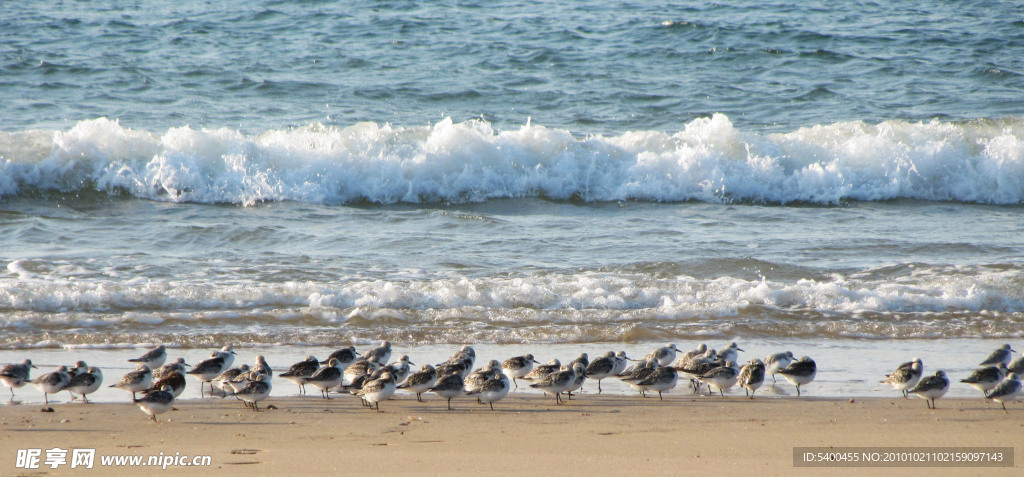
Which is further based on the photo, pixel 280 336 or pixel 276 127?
pixel 276 127

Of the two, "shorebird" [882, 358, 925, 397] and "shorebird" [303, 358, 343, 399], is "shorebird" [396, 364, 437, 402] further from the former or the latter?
"shorebird" [882, 358, 925, 397]

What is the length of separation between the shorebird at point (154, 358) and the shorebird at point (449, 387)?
2570 millimetres

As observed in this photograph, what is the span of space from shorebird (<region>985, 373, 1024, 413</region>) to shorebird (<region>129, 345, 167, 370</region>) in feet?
22.6

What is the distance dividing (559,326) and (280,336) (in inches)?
114

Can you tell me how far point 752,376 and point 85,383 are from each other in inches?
209

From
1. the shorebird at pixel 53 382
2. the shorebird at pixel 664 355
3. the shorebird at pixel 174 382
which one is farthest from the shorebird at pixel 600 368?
the shorebird at pixel 53 382

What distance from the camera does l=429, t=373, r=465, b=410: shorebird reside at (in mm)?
7195

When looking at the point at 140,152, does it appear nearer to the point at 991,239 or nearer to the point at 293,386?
the point at 293,386

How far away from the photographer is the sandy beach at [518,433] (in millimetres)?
5617

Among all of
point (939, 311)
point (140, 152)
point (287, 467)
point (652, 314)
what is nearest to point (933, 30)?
point (939, 311)

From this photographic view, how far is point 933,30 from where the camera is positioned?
24031 mm

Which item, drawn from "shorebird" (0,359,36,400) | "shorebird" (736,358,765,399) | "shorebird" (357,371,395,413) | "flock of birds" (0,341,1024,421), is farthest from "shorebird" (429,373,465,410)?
"shorebird" (0,359,36,400)

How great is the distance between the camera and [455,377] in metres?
7.23

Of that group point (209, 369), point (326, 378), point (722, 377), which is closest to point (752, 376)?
point (722, 377)
